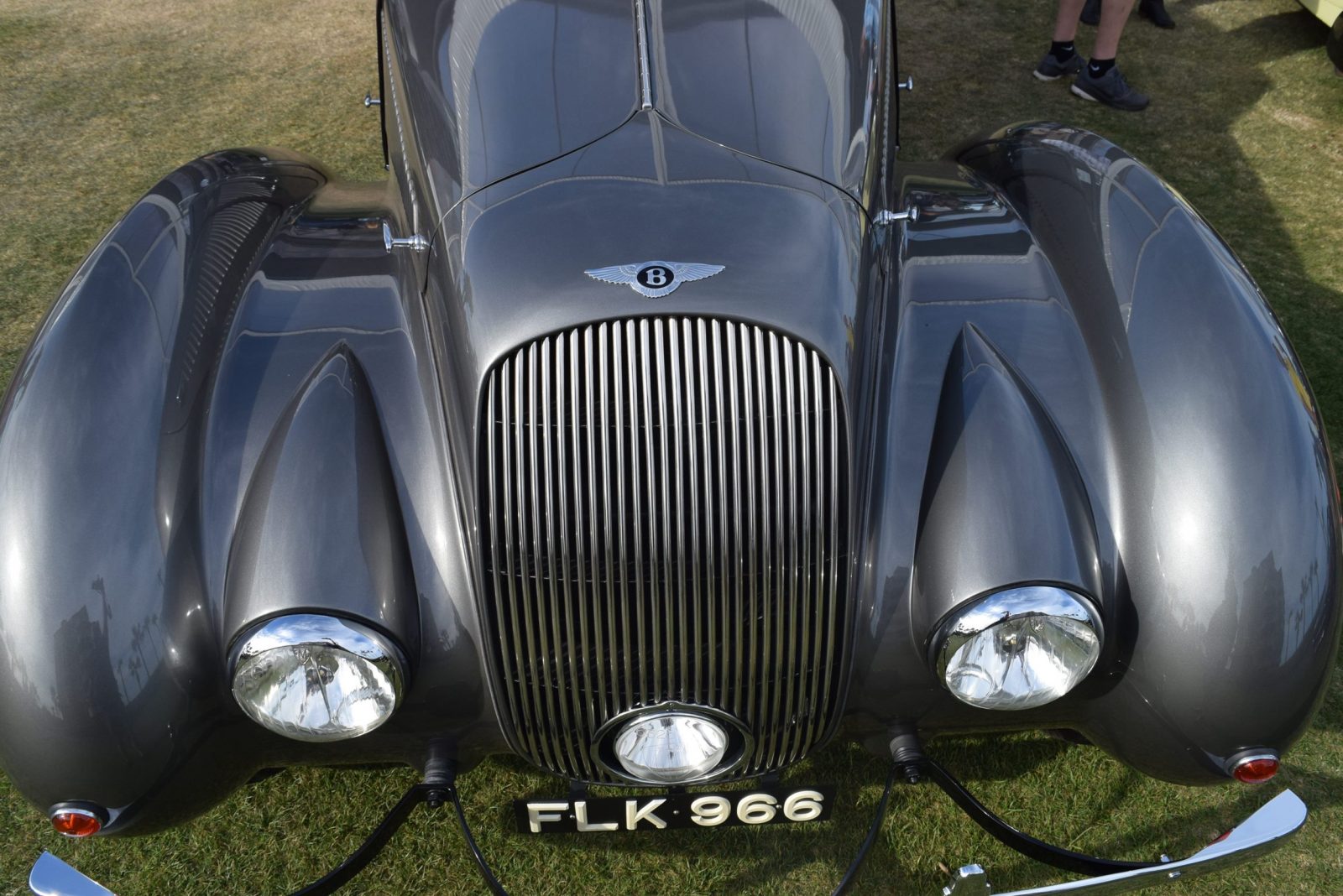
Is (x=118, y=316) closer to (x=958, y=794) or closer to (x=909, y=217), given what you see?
(x=909, y=217)

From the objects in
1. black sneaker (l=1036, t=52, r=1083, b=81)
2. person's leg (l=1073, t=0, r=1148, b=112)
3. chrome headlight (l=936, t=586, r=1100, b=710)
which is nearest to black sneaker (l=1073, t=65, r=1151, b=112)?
person's leg (l=1073, t=0, r=1148, b=112)

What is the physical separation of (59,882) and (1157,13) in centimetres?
659

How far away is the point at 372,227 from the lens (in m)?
2.53

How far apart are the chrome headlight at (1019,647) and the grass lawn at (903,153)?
2.74 ft

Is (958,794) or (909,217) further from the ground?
(909,217)

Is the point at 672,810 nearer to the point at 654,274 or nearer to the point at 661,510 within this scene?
the point at 661,510

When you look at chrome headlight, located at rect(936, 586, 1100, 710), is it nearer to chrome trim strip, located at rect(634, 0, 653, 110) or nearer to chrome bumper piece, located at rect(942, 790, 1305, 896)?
chrome bumper piece, located at rect(942, 790, 1305, 896)

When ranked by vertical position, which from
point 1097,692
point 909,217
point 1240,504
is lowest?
point 1097,692

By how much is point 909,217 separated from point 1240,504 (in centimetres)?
94

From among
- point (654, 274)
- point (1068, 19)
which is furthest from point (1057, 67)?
point (654, 274)

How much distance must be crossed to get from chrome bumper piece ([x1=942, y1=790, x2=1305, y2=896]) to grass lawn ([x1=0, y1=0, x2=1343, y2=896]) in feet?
1.75

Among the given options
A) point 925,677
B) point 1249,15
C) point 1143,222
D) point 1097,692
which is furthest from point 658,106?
point 1249,15

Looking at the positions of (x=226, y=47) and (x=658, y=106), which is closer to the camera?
(x=658, y=106)

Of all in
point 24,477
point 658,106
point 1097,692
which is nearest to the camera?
point 24,477
